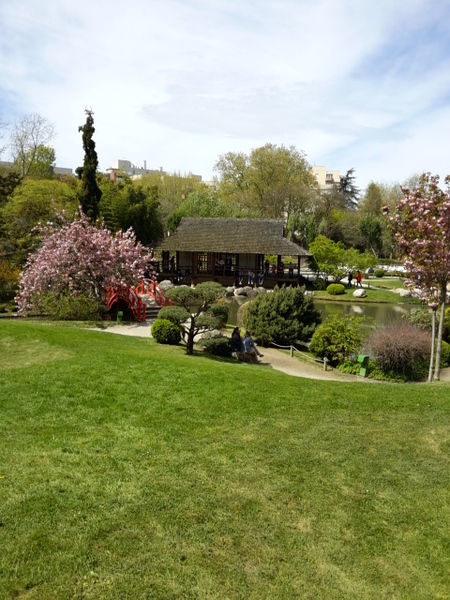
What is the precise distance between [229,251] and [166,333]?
2149cm

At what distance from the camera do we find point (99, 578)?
4.76m

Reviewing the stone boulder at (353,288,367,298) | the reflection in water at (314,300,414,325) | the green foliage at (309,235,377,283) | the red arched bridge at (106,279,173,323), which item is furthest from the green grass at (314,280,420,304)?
the red arched bridge at (106,279,173,323)

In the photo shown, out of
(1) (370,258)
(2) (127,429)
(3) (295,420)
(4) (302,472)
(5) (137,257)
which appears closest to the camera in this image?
(4) (302,472)

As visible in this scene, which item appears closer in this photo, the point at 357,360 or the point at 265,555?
the point at 265,555

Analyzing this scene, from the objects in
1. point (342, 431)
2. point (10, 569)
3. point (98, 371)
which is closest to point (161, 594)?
point (10, 569)

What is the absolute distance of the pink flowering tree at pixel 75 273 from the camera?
2156cm

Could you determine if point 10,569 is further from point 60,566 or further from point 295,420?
point 295,420

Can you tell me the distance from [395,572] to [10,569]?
3.91 m

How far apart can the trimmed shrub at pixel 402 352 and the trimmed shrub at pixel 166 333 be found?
6.81m

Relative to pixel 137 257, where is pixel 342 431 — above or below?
below

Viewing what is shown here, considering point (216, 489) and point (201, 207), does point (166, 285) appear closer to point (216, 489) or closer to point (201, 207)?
point (201, 207)

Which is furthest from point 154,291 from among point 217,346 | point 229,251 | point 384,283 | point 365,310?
point 384,283

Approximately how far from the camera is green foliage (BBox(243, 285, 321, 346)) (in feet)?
63.3

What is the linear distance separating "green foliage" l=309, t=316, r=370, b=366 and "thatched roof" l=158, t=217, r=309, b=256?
19.1 meters
